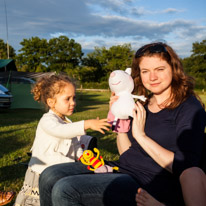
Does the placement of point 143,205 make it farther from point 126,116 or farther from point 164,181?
point 126,116

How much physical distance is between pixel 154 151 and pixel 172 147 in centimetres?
17

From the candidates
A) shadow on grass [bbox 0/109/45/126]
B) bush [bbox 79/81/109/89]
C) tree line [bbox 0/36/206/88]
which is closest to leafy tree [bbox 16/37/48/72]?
tree line [bbox 0/36/206/88]

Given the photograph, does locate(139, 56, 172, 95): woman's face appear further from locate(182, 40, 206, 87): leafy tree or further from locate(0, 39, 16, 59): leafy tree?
locate(0, 39, 16, 59): leafy tree

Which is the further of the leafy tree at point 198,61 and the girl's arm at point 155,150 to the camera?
the leafy tree at point 198,61

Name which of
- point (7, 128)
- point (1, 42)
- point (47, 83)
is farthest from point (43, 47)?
point (47, 83)

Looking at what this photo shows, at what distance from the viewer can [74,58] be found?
6206cm

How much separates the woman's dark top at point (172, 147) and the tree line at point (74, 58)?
55761mm

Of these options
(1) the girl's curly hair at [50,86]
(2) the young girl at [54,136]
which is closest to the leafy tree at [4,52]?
(1) the girl's curly hair at [50,86]

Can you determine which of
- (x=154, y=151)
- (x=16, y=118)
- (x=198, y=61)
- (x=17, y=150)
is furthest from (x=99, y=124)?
(x=198, y=61)

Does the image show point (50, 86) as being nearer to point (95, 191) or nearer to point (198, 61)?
point (95, 191)

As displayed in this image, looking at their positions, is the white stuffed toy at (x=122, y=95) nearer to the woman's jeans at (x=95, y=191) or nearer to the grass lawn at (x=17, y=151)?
the woman's jeans at (x=95, y=191)

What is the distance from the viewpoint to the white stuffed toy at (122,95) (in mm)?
2207

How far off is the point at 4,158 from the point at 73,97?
268 cm

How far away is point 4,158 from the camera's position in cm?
488
